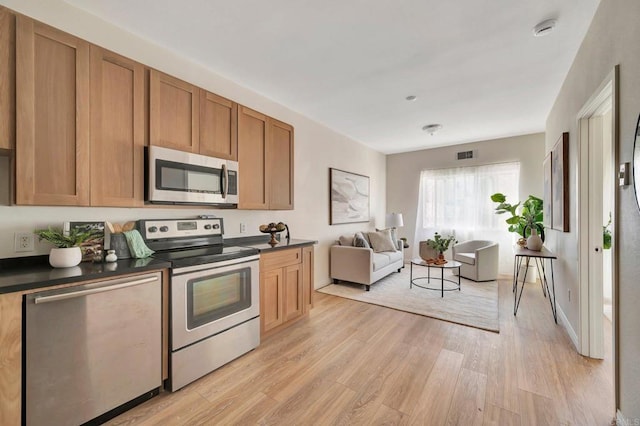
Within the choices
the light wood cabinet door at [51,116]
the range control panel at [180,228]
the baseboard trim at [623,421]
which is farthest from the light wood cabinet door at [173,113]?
the baseboard trim at [623,421]

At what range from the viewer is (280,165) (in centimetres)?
322

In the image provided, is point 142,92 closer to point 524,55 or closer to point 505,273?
point 524,55

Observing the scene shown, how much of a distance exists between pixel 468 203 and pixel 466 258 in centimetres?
134

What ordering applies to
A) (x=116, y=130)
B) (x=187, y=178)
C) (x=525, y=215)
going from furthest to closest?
(x=525, y=215) < (x=187, y=178) < (x=116, y=130)

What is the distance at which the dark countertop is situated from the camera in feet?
4.29

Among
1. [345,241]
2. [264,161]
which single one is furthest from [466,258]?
[264,161]

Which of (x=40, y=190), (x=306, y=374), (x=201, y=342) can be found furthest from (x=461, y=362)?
(x=40, y=190)

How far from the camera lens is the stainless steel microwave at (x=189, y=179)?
207 centimetres

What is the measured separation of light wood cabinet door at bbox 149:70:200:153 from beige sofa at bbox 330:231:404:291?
2749 mm

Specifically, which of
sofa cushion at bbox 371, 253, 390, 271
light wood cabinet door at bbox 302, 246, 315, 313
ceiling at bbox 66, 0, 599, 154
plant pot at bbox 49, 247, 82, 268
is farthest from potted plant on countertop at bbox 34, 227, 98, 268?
sofa cushion at bbox 371, 253, 390, 271

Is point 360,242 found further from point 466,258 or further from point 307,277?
point 466,258

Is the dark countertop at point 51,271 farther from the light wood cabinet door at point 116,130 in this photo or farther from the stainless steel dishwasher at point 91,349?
the light wood cabinet door at point 116,130

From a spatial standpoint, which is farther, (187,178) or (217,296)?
(187,178)

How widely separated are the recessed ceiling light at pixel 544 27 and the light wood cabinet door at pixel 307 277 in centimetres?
277
